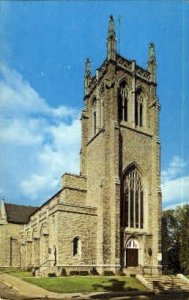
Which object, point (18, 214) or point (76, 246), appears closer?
point (76, 246)

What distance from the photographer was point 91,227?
3114 cm

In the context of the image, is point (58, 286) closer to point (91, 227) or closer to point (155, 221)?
point (91, 227)

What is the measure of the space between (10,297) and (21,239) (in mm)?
32001

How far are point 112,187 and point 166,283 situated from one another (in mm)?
7968

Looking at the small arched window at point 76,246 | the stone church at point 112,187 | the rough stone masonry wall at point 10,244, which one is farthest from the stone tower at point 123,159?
the rough stone masonry wall at point 10,244

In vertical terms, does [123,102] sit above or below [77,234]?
above

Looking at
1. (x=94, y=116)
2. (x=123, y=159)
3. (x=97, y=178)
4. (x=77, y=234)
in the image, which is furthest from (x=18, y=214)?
(x=77, y=234)

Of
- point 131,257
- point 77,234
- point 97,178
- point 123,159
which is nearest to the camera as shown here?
point 77,234

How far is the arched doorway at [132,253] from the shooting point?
32406mm

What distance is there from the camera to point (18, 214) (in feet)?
178

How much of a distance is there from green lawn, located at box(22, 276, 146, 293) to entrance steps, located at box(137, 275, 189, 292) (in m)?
0.48

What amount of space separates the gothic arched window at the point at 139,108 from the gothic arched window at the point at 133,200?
3.89m

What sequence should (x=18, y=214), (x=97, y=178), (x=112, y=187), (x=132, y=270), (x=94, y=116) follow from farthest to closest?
1. (x=18, y=214)
2. (x=94, y=116)
3. (x=97, y=178)
4. (x=112, y=187)
5. (x=132, y=270)

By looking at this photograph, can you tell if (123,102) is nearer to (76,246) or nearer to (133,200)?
(133,200)
